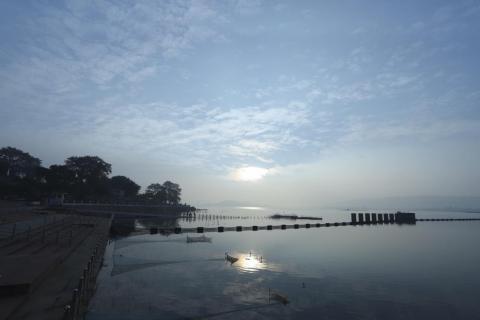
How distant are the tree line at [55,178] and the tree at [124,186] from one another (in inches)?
24.9

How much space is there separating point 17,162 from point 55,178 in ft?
165

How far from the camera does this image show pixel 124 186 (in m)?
180

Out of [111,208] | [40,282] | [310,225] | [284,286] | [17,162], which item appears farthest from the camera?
[17,162]

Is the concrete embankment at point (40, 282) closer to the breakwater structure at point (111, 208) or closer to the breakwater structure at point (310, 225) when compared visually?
the breakwater structure at point (310, 225)

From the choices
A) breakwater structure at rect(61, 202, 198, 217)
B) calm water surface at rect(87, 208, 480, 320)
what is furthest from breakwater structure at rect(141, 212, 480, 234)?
calm water surface at rect(87, 208, 480, 320)

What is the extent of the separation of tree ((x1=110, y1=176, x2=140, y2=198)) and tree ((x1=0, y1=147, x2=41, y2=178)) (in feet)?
134

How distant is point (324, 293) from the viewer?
2683 cm

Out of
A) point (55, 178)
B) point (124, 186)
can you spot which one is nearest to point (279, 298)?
point (55, 178)

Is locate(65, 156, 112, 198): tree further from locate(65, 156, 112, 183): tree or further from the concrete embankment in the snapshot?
the concrete embankment

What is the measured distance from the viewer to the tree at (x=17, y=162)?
154250mm

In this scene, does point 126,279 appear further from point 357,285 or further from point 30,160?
point 30,160

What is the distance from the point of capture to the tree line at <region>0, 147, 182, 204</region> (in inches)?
4621

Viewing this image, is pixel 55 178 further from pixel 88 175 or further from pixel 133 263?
pixel 133 263

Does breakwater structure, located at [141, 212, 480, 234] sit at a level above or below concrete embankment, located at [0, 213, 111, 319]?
below
